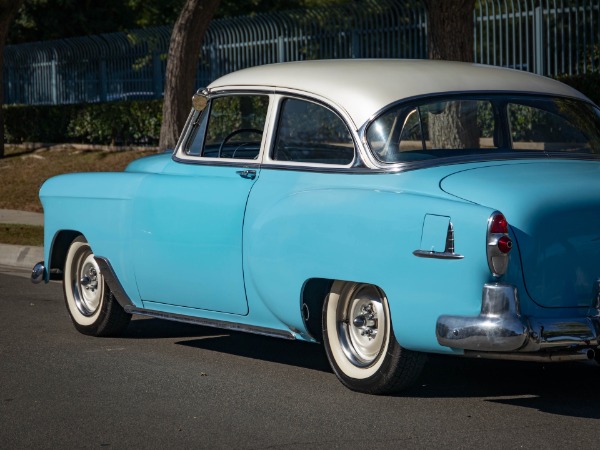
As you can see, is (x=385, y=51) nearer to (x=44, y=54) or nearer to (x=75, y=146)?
(x=75, y=146)

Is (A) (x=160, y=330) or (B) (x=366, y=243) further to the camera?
(A) (x=160, y=330)

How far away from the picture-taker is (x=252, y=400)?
684cm

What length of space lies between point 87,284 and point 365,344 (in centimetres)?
274

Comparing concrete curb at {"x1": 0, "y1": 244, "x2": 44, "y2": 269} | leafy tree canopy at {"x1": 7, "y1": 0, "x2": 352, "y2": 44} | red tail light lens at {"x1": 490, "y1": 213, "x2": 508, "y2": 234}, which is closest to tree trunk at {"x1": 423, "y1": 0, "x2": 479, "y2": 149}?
concrete curb at {"x1": 0, "y1": 244, "x2": 44, "y2": 269}

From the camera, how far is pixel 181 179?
7.97 metres

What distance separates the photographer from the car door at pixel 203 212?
754 cm

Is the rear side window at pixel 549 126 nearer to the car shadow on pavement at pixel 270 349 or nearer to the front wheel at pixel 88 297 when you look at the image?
the car shadow on pavement at pixel 270 349

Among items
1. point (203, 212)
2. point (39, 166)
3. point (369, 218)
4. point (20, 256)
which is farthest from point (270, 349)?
point (39, 166)

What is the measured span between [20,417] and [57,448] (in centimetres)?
70

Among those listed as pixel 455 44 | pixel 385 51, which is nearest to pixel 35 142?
pixel 385 51

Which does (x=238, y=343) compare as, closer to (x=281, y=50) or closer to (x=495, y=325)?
(x=495, y=325)

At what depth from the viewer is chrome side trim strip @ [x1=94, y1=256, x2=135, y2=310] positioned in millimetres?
8484

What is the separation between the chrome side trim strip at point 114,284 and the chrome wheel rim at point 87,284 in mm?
248

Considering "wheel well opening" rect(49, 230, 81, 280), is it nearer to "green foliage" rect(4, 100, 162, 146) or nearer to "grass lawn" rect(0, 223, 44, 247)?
"grass lawn" rect(0, 223, 44, 247)
